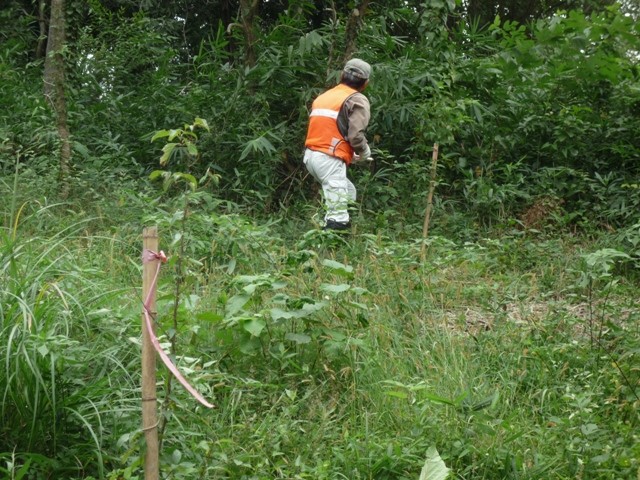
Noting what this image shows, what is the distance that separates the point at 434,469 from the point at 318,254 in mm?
3077

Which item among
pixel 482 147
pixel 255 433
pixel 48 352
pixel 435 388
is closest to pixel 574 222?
pixel 482 147

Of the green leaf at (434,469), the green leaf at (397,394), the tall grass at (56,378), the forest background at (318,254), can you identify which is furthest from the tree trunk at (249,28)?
the green leaf at (434,469)

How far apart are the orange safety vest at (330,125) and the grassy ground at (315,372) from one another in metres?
2.46

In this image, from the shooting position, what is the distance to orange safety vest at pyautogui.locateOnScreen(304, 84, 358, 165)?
28.6 feet

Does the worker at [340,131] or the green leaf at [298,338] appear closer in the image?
the green leaf at [298,338]

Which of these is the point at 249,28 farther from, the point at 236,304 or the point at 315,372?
the point at 315,372

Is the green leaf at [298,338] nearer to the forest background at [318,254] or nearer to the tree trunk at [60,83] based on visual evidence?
the forest background at [318,254]

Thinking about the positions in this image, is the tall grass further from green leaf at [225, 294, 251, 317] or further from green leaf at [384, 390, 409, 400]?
green leaf at [384, 390, 409, 400]

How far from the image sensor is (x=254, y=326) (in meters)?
4.70

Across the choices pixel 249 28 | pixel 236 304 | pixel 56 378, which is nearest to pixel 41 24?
pixel 249 28

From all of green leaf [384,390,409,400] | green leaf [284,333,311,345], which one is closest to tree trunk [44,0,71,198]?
green leaf [284,333,311,345]

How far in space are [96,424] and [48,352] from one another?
0.37 meters

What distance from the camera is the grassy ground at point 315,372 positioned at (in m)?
3.94

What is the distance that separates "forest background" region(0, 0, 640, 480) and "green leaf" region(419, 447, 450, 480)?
83 mm
